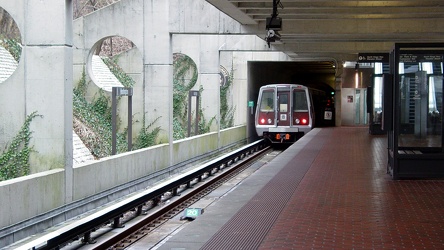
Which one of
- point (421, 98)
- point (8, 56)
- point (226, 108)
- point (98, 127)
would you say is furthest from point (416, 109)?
point (226, 108)

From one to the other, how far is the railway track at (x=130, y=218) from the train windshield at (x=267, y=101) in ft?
37.2

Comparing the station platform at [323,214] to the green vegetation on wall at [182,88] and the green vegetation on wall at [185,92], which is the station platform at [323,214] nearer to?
the green vegetation on wall at [182,88]

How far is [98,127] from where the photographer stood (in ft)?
76.2

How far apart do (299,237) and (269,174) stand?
6933mm

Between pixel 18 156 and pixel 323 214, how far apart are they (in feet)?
23.0

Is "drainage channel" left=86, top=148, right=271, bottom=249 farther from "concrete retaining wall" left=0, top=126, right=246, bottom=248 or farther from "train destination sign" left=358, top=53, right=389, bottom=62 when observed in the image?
"train destination sign" left=358, top=53, right=389, bottom=62

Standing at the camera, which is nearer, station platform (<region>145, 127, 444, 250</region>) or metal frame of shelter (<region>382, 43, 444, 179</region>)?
station platform (<region>145, 127, 444, 250</region>)

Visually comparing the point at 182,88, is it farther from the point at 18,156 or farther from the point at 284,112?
the point at 18,156

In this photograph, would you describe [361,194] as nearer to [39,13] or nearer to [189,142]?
[39,13]

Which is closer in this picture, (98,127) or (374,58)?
(374,58)

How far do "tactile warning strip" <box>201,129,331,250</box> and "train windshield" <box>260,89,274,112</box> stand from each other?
16.9 m

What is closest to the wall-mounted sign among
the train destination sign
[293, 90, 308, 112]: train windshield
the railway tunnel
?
the train destination sign

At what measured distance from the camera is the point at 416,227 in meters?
8.24

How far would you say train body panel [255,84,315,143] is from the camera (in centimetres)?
3170
